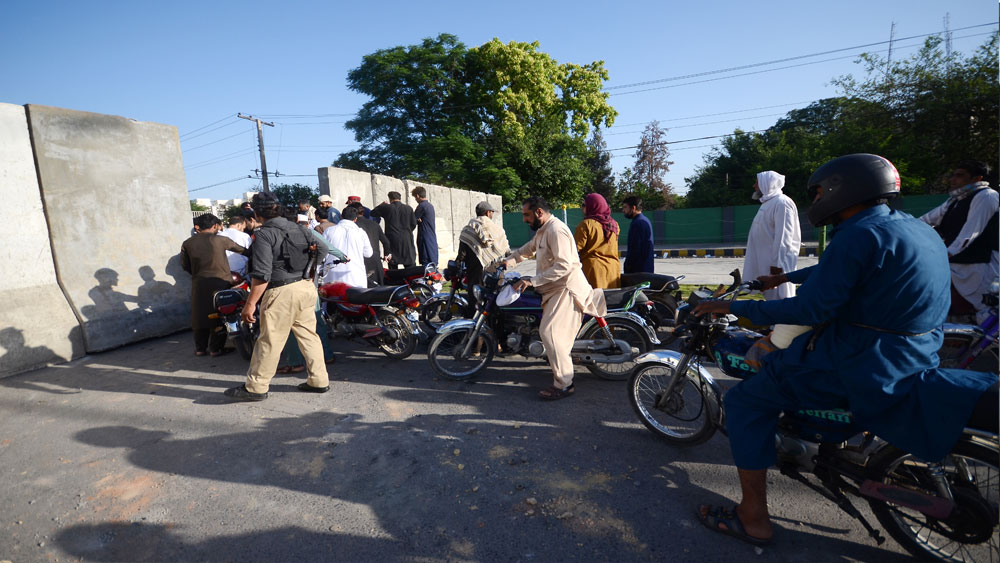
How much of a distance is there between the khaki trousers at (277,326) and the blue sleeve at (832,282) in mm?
3894

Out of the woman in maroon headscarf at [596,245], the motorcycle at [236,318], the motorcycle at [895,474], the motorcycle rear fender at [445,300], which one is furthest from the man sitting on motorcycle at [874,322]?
the motorcycle at [236,318]

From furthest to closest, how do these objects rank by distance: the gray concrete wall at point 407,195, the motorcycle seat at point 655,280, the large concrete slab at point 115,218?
1. the gray concrete wall at point 407,195
2. the large concrete slab at point 115,218
3. the motorcycle seat at point 655,280

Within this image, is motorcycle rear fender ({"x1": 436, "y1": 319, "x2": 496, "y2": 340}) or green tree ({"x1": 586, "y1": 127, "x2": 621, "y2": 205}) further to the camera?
green tree ({"x1": 586, "y1": 127, "x2": 621, "y2": 205})

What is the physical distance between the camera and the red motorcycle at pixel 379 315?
5.64 meters

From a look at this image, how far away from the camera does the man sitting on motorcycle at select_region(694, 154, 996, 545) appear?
196 cm

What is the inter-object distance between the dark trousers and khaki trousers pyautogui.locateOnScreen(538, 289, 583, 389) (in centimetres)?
428

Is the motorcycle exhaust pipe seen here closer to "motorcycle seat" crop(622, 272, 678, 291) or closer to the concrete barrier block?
"motorcycle seat" crop(622, 272, 678, 291)

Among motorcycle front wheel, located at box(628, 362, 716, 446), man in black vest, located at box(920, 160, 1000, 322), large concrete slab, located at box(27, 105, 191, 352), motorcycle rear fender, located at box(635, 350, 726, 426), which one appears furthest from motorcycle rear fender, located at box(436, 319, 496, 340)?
large concrete slab, located at box(27, 105, 191, 352)

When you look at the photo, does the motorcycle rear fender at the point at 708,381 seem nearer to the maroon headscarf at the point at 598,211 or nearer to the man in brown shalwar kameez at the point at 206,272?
the maroon headscarf at the point at 598,211

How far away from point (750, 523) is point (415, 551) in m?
1.67

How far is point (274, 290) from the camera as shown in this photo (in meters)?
4.45

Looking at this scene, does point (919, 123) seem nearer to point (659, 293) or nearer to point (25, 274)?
point (659, 293)

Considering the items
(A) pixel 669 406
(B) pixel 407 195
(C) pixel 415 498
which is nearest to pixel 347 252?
(C) pixel 415 498

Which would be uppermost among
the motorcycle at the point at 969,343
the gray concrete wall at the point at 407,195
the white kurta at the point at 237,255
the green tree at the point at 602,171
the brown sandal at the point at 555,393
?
the green tree at the point at 602,171
